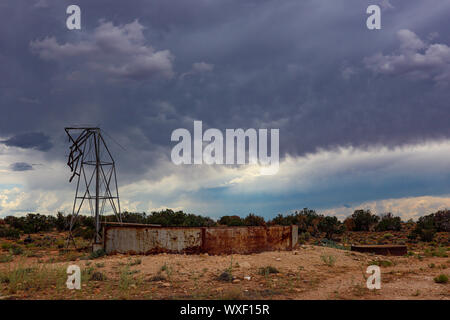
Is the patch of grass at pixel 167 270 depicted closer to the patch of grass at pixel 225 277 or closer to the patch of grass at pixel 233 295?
the patch of grass at pixel 225 277

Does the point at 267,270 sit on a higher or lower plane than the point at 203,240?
lower

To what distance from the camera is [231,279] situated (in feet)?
38.1

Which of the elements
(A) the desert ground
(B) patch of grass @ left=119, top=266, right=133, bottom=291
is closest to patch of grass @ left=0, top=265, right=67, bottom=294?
(A) the desert ground

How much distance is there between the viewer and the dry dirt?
993 cm

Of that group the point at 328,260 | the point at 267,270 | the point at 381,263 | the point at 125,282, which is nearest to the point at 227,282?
the point at 267,270

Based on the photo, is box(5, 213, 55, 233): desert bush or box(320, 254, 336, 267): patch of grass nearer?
box(320, 254, 336, 267): patch of grass

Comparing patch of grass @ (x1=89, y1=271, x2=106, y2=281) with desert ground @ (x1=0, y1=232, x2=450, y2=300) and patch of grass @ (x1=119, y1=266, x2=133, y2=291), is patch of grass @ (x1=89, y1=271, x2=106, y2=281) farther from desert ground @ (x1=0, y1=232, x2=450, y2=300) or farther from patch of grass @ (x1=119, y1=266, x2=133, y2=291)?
patch of grass @ (x1=119, y1=266, x2=133, y2=291)

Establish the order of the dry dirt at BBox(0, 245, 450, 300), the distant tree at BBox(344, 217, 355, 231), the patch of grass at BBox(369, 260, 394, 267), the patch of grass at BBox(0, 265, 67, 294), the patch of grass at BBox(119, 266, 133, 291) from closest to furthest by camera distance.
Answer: the dry dirt at BBox(0, 245, 450, 300) < the patch of grass at BBox(119, 266, 133, 291) < the patch of grass at BBox(0, 265, 67, 294) < the patch of grass at BBox(369, 260, 394, 267) < the distant tree at BBox(344, 217, 355, 231)

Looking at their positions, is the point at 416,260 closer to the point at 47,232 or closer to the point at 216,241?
the point at 216,241

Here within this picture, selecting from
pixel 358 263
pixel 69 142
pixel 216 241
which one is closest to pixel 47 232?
pixel 69 142

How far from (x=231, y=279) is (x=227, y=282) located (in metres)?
0.18

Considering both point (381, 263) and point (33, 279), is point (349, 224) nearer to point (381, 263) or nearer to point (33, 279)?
point (381, 263)

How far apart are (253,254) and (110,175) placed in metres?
9.82

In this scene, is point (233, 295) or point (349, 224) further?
point (349, 224)
